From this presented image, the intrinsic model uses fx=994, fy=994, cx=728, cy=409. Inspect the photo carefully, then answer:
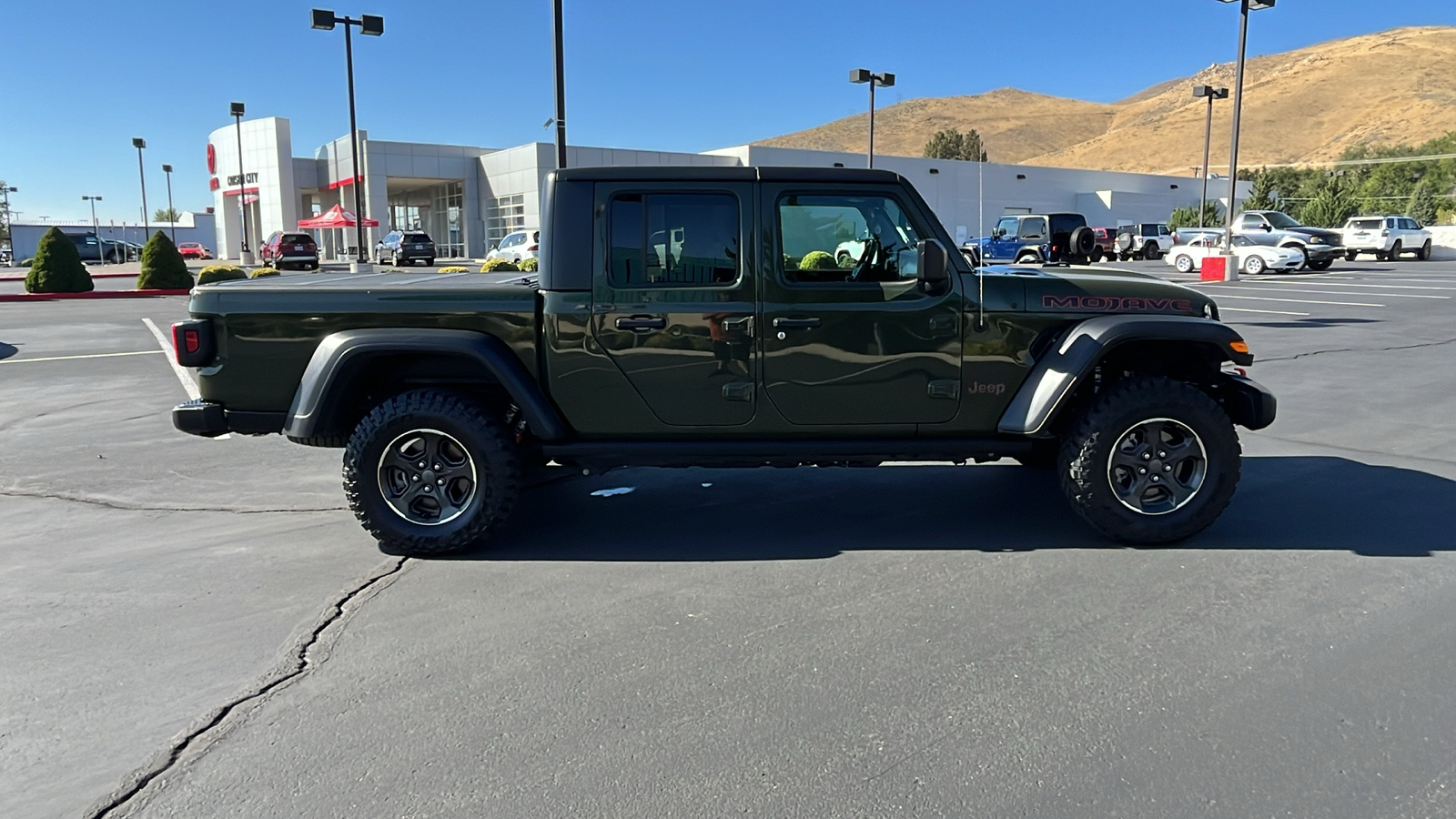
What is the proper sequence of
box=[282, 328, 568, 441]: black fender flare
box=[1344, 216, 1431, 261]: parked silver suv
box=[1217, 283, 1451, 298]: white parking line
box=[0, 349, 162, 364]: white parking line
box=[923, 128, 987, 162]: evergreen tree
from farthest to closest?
box=[923, 128, 987, 162]: evergreen tree
box=[1344, 216, 1431, 261]: parked silver suv
box=[1217, 283, 1451, 298]: white parking line
box=[0, 349, 162, 364]: white parking line
box=[282, 328, 568, 441]: black fender flare

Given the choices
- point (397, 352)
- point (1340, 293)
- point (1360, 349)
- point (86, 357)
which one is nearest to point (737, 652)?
point (397, 352)

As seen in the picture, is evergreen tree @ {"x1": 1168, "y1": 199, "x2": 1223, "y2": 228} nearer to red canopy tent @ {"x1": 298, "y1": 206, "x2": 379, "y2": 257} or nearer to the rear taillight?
red canopy tent @ {"x1": 298, "y1": 206, "x2": 379, "y2": 257}

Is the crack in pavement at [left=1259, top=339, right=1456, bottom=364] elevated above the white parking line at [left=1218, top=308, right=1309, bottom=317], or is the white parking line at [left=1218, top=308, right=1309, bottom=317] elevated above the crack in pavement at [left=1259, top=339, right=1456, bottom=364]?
the white parking line at [left=1218, top=308, right=1309, bottom=317]

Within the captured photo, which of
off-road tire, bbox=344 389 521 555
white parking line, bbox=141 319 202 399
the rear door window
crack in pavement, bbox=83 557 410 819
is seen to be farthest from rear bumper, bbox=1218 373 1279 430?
white parking line, bbox=141 319 202 399

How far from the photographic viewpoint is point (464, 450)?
16.1 feet

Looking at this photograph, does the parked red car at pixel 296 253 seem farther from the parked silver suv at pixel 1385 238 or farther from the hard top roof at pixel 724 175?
the parked silver suv at pixel 1385 238

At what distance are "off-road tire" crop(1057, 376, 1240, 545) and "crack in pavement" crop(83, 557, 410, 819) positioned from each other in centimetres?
335

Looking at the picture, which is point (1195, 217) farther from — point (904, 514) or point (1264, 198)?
point (904, 514)

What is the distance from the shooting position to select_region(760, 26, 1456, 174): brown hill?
12194 cm

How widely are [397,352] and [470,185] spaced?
5382 cm

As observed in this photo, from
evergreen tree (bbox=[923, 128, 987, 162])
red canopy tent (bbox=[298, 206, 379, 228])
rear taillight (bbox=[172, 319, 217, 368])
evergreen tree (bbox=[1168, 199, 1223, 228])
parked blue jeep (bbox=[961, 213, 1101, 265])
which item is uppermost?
evergreen tree (bbox=[923, 128, 987, 162])

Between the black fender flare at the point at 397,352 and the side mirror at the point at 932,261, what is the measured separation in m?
1.90

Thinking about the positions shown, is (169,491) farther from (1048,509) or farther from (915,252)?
(1048,509)

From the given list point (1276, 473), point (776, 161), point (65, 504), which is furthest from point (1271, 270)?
point (65, 504)
